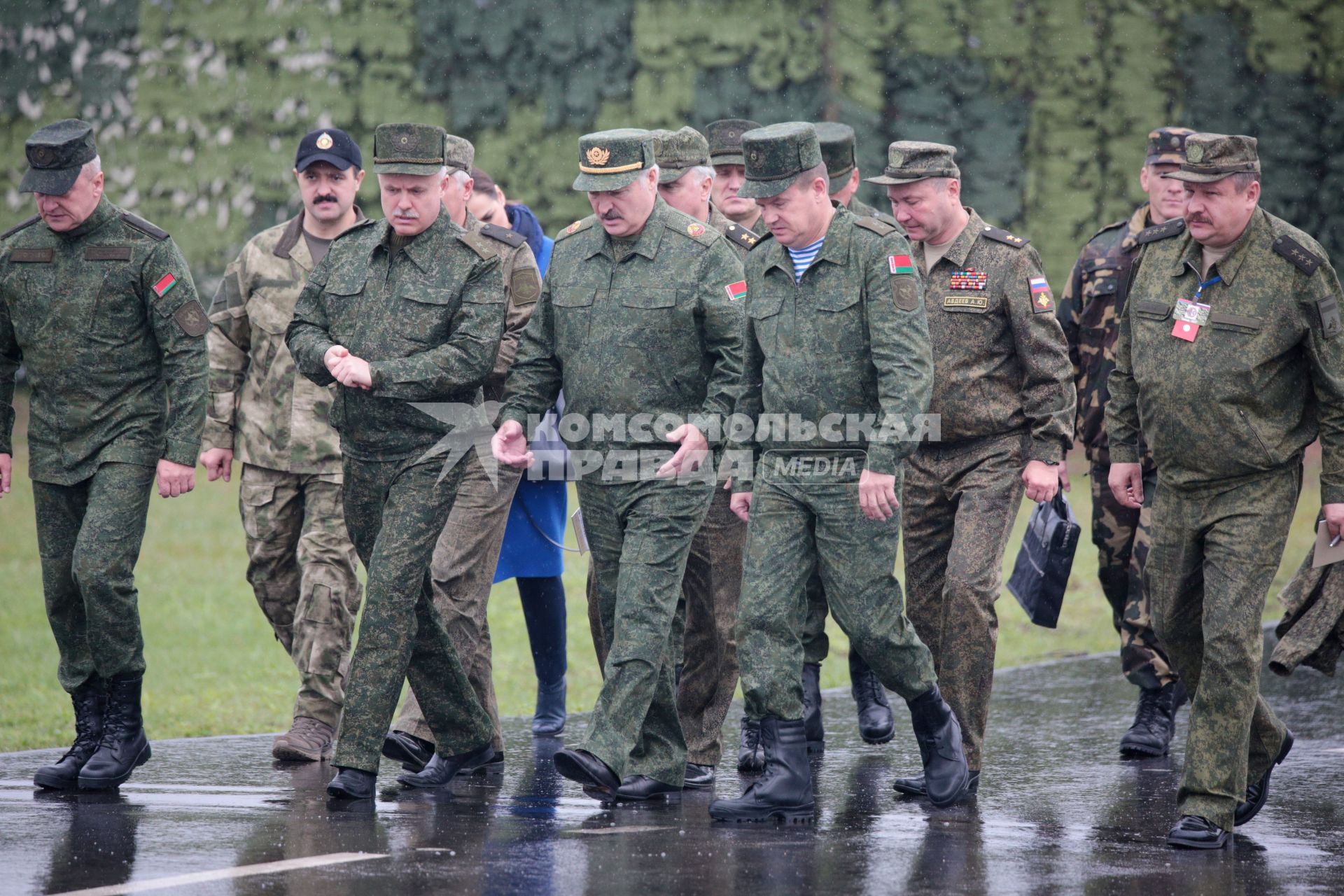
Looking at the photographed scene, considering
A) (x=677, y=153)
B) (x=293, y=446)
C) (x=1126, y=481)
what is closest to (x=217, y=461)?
(x=293, y=446)

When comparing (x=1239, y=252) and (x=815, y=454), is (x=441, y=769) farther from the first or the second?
(x=1239, y=252)

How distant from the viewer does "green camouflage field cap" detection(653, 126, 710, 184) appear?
25.2 ft

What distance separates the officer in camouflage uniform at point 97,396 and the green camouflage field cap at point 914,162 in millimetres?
2685

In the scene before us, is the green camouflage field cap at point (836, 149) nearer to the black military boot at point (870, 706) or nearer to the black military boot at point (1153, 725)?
the black military boot at point (870, 706)

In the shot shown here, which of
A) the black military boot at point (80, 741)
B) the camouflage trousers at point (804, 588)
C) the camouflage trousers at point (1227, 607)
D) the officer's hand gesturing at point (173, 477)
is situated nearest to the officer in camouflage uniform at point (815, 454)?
the camouflage trousers at point (804, 588)

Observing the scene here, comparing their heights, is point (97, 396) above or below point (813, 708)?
above

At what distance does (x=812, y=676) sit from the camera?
782 centimetres

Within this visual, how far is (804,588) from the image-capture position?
6.18m

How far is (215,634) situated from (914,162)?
22.9 ft

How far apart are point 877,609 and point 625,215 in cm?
166

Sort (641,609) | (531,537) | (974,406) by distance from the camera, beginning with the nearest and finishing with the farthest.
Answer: (641,609) → (974,406) → (531,537)

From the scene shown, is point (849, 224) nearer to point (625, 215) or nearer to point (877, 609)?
point (625, 215)

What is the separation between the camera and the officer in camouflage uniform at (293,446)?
7.46m

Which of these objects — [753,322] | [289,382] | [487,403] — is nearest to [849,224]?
[753,322]
